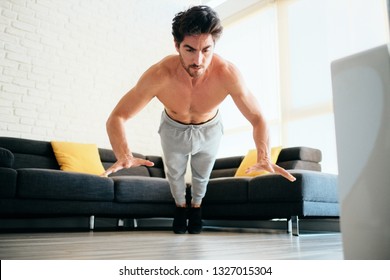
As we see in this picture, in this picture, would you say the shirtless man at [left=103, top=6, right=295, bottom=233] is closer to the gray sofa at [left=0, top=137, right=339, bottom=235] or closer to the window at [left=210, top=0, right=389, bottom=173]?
the gray sofa at [left=0, top=137, right=339, bottom=235]

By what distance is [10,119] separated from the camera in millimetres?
2857

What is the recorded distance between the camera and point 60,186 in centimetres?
216

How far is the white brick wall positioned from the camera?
2.93 m

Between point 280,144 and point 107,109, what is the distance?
5.28 ft

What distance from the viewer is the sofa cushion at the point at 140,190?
2.43m

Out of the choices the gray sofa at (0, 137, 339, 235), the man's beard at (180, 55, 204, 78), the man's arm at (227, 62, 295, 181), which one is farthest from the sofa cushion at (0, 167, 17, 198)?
the man's arm at (227, 62, 295, 181)

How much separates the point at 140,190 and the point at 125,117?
1.15m

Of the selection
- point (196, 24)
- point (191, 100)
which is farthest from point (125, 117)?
point (196, 24)

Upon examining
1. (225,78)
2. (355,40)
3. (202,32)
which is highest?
(355,40)

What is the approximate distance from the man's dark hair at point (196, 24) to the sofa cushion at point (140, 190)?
4.23 ft

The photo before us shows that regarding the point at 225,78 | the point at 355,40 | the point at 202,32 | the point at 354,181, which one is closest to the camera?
the point at 354,181

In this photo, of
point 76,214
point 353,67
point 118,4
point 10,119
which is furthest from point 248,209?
point 118,4

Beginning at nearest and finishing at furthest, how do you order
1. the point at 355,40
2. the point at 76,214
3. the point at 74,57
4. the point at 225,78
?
the point at 225,78 → the point at 76,214 → the point at 355,40 → the point at 74,57
